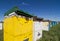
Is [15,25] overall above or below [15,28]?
above

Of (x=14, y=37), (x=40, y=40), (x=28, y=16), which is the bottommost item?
(x=40, y=40)

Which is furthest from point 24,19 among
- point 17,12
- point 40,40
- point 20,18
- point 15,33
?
point 40,40

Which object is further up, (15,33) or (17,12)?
(17,12)

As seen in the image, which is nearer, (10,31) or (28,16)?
(10,31)

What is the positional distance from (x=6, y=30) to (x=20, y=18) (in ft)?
4.11

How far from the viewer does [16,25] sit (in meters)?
6.40

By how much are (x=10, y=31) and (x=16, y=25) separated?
0.55m

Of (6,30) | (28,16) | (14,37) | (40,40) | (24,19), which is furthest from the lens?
(40,40)

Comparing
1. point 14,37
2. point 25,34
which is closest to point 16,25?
point 14,37

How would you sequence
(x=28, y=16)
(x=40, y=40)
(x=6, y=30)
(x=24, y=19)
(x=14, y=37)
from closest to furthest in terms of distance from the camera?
(x=14, y=37), (x=6, y=30), (x=24, y=19), (x=28, y=16), (x=40, y=40)

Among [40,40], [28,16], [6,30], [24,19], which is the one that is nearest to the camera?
[6,30]

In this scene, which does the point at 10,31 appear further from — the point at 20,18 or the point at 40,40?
the point at 40,40

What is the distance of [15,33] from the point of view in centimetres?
632

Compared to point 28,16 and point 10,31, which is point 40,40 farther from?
point 10,31
